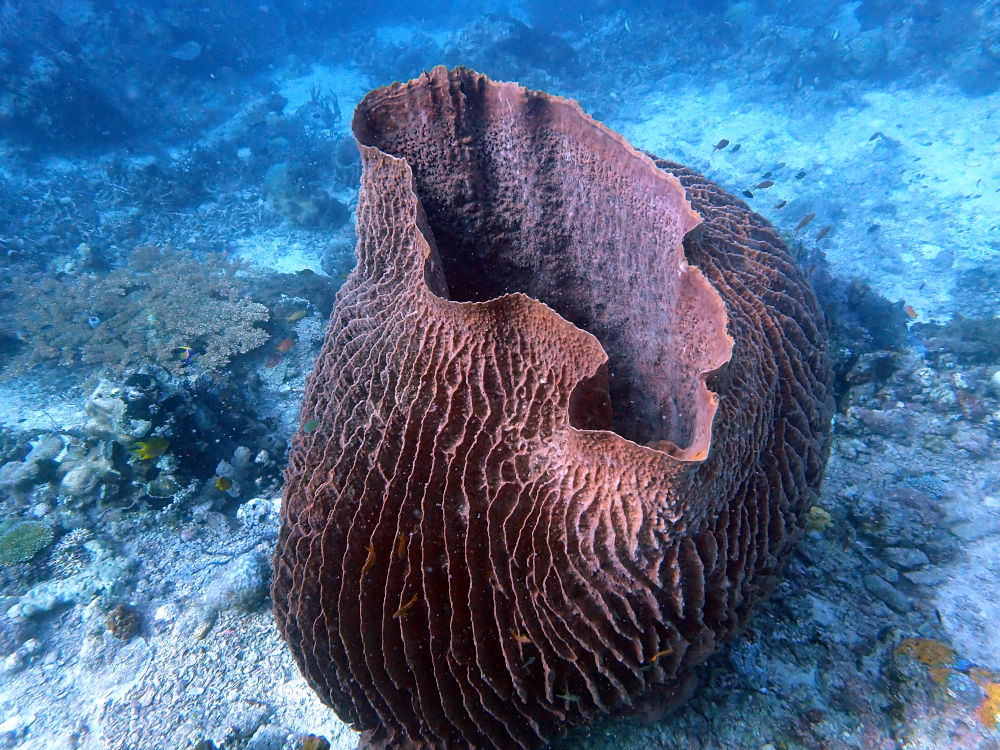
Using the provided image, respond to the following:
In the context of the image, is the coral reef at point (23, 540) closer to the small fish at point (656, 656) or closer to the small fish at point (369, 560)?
the small fish at point (369, 560)

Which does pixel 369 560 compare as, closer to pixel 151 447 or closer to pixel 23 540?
pixel 151 447

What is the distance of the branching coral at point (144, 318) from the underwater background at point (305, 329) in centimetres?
6

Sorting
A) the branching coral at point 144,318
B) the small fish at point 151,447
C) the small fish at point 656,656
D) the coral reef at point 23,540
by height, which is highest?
the small fish at point 656,656

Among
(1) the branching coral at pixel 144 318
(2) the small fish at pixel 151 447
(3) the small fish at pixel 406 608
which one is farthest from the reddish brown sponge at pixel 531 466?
(1) the branching coral at pixel 144 318

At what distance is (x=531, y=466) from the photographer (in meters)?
1.90

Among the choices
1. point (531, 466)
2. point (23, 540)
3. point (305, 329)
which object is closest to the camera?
point (531, 466)

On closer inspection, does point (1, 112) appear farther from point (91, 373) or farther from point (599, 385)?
point (599, 385)

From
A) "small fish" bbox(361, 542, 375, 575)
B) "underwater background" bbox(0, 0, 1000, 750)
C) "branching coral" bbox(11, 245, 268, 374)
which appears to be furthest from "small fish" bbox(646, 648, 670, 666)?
"branching coral" bbox(11, 245, 268, 374)

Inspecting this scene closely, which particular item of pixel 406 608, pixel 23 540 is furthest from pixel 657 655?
pixel 23 540

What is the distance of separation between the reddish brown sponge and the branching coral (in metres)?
5.54

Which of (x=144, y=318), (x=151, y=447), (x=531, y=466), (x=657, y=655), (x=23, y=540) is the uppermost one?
(x=531, y=466)

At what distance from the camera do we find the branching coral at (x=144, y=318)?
24.2ft

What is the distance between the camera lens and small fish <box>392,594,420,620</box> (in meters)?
2.06

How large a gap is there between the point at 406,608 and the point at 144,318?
28.5ft
